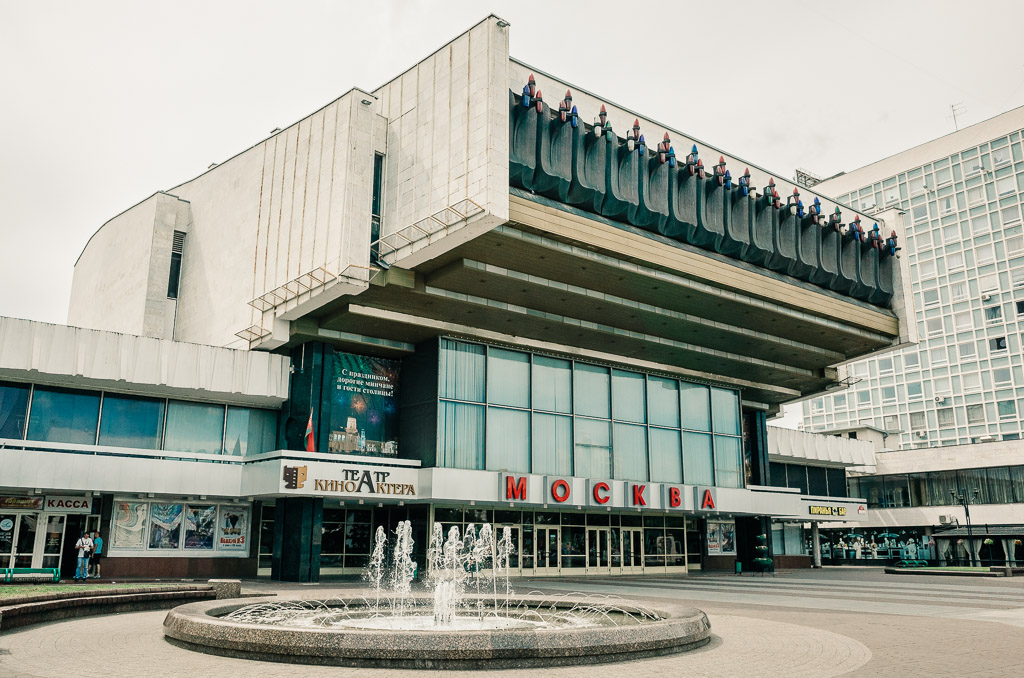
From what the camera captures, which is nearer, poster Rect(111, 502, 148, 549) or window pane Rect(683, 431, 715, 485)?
poster Rect(111, 502, 148, 549)

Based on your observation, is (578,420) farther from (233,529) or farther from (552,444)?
(233,529)

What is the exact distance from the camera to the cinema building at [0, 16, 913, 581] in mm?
30203

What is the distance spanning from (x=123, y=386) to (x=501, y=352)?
51.1 ft

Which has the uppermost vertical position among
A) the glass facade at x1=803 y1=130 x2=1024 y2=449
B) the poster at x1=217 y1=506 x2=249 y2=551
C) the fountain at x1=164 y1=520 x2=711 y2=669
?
the glass facade at x1=803 y1=130 x2=1024 y2=449

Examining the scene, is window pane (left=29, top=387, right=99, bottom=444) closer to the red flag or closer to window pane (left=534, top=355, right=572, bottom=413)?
the red flag

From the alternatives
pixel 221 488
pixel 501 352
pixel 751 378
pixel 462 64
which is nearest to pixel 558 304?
pixel 501 352

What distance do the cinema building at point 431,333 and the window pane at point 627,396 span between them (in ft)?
0.53

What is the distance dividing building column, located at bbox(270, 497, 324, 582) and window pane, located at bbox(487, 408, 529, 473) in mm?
7718

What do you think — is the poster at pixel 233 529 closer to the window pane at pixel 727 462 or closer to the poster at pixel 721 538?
the window pane at pixel 727 462

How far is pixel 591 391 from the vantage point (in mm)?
40719

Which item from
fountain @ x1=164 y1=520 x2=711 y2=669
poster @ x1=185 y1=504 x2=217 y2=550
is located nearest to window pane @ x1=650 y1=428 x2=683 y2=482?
poster @ x1=185 y1=504 x2=217 y2=550

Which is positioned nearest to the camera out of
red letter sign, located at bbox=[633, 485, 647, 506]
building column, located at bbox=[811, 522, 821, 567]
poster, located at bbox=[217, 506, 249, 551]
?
poster, located at bbox=[217, 506, 249, 551]

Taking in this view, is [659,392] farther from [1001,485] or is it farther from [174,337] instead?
[1001,485]

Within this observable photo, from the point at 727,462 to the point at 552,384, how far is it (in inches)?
529
